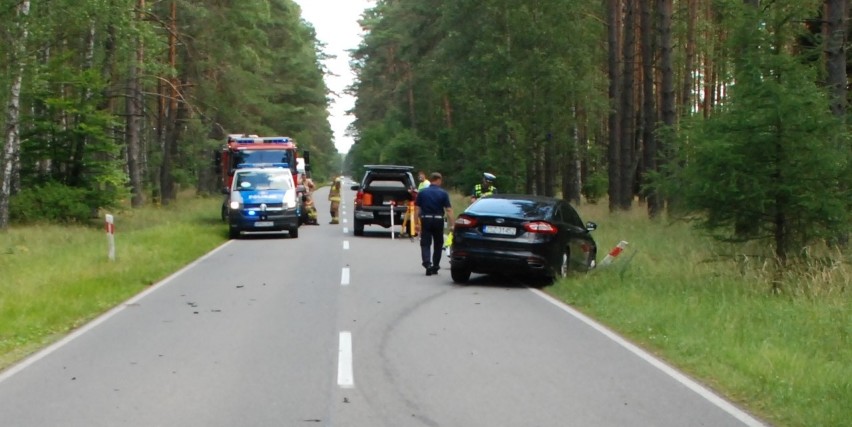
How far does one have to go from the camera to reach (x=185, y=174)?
202 feet

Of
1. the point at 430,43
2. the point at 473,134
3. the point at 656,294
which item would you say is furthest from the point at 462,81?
the point at 656,294

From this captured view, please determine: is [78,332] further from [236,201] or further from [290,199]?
[290,199]

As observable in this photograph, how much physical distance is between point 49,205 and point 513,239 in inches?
817

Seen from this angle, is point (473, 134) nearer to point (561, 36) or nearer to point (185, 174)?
point (561, 36)

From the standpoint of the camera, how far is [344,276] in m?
19.1

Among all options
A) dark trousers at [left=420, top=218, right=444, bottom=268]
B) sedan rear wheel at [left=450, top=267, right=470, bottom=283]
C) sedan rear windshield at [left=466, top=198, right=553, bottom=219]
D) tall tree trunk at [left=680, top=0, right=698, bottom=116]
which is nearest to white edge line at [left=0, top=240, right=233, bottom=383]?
dark trousers at [left=420, top=218, right=444, bottom=268]

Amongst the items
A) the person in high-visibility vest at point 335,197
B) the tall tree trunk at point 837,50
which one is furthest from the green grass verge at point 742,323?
the person in high-visibility vest at point 335,197

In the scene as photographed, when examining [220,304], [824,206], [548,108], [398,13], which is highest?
[398,13]

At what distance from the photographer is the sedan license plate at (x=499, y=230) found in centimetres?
1736

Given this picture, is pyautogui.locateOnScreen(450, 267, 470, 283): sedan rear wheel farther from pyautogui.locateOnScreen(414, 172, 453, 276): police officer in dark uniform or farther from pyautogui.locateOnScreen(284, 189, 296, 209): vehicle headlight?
pyautogui.locateOnScreen(284, 189, 296, 209): vehicle headlight

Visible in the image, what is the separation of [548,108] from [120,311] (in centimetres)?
2350

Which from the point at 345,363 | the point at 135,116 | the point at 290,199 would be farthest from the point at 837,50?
the point at 135,116

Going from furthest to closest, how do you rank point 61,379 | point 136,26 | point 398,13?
point 398,13
point 136,26
point 61,379

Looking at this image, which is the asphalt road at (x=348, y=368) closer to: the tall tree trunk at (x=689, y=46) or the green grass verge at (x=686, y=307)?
the green grass verge at (x=686, y=307)
